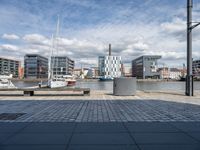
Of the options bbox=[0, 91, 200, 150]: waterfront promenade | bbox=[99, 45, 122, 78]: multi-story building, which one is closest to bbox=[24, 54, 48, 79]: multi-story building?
bbox=[99, 45, 122, 78]: multi-story building

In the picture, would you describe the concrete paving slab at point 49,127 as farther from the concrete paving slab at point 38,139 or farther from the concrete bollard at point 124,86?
the concrete bollard at point 124,86

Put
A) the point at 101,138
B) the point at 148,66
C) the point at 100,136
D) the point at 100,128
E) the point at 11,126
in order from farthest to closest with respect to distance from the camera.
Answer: the point at 148,66 < the point at 11,126 < the point at 100,128 < the point at 100,136 < the point at 101,138

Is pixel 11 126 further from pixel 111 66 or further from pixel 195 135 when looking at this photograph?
pixel 111 66

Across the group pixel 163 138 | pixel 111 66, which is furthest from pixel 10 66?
pixel 163 138

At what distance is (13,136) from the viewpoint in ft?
20.1

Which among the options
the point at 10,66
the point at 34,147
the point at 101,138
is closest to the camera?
the point at 34,147

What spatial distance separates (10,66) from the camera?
17075 cm

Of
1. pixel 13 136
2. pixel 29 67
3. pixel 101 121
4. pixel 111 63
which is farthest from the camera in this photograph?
pixel 111 63

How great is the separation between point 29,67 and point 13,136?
484 feet

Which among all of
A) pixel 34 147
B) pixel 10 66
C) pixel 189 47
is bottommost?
pixel 34 147

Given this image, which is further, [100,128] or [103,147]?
[100,128]

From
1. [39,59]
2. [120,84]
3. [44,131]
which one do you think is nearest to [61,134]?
[44,131]

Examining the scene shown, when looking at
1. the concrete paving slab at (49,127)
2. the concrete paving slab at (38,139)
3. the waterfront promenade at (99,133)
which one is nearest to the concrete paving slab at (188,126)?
the waterfront promenade at (99,133)

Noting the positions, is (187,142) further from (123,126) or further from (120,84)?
(120,84)
